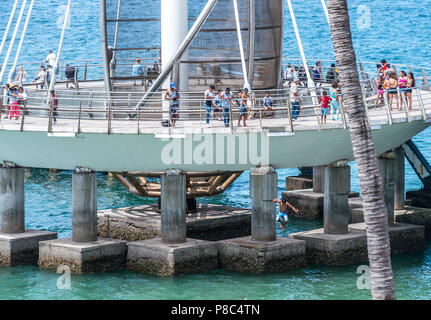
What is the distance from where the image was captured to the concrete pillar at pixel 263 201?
35719mm

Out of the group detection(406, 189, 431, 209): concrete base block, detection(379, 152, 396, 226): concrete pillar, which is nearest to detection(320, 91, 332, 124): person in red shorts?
detection(379, 152, 396, 226): concrete pillar

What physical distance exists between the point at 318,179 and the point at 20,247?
1742cm

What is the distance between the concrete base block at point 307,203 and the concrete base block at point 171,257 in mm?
13380

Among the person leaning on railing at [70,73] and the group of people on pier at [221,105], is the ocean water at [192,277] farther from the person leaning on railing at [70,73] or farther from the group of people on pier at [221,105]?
the person leaning on railing at [70,73]

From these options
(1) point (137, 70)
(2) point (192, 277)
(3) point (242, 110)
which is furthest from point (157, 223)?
(1) point (137, 70)

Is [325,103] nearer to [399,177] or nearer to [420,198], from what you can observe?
[399,177]

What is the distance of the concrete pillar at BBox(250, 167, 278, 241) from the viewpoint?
35.7 m

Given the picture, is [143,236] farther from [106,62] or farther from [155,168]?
[106,62]

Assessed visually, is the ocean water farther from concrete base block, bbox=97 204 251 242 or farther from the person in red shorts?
the person in red shorts

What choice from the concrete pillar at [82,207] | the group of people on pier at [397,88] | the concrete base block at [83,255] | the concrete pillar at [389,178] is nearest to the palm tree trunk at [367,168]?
the concrete base block at [83,255]

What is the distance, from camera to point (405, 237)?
131 ft

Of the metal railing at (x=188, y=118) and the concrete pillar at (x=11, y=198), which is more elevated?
the metal railing at (x=188, y=118)

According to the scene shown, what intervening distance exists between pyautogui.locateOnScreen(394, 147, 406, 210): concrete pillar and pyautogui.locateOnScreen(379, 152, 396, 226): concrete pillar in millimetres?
910

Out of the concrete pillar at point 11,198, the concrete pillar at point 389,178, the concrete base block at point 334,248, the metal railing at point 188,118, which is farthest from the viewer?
the concrete pillar at point 389,178
